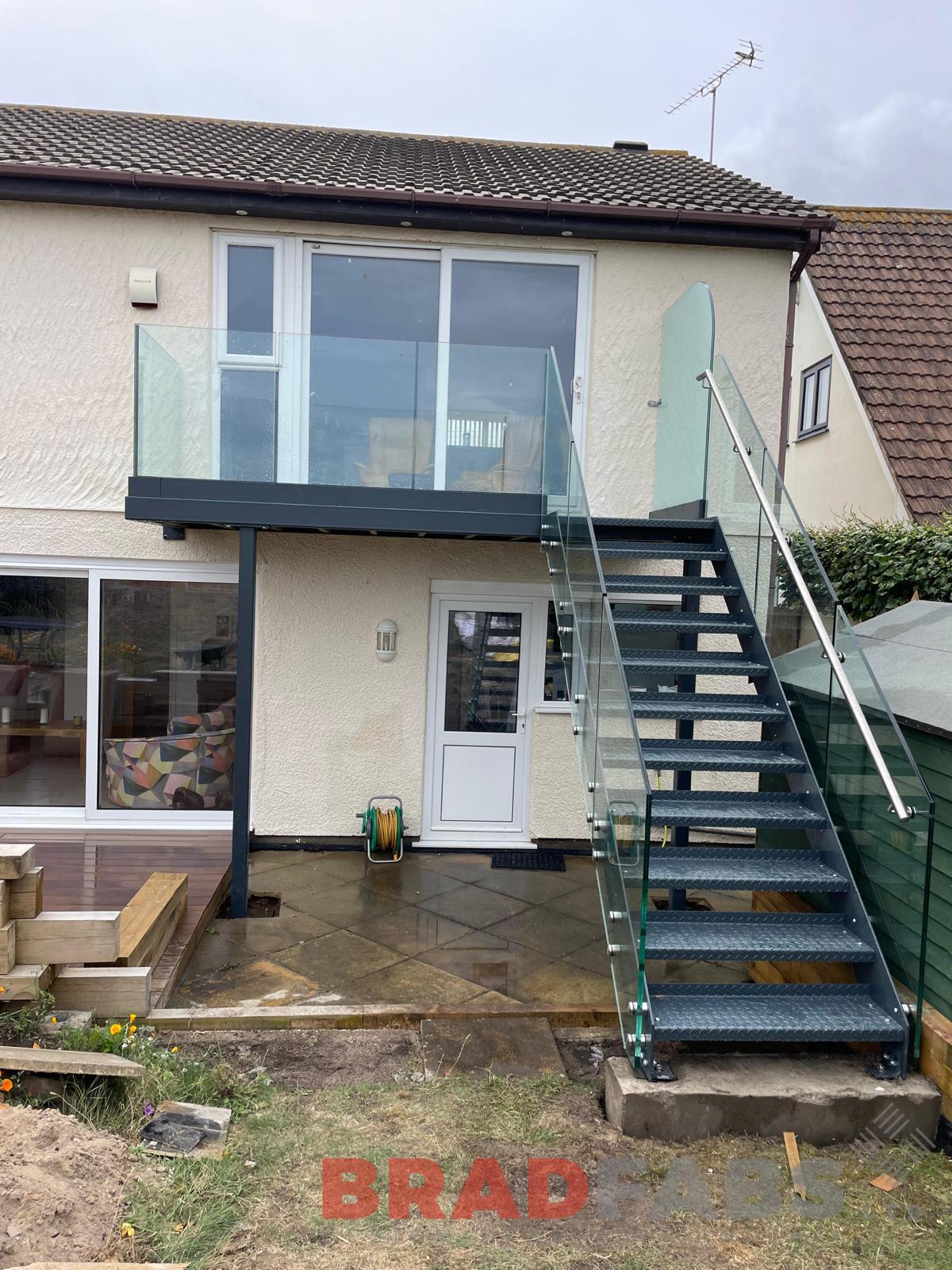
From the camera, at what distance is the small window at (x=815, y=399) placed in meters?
11.6

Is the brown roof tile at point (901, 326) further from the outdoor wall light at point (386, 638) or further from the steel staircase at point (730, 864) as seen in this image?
the outdoor wall light at point (386, 638)

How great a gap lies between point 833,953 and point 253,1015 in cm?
277

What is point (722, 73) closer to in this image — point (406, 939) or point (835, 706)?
point (835, 706)

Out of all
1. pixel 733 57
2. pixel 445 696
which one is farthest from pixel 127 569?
pixel 733 57

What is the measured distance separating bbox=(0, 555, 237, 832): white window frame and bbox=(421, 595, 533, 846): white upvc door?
1772 mm

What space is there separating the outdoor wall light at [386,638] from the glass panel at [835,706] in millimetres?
2687

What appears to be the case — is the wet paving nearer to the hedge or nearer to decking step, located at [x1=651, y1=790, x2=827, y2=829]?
decking step, located at [x1=651, y1=790, x2=827, y2=829]

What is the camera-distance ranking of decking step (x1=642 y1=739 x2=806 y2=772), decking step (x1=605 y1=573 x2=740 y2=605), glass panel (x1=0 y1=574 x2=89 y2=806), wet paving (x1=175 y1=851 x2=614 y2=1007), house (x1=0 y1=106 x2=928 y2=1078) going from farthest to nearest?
glass panel (x1=0 y1=574 x2=89 y2=806) < house (x1=0 y1=106 x2=928 y2=1078) < decking step (x1=605 y1=573 x2=740 y2=605) < wet paving (x1=175 y1=851 x2=614 y2=1007) < decking step (x1=642 y1=739 x2=806 y2=772)

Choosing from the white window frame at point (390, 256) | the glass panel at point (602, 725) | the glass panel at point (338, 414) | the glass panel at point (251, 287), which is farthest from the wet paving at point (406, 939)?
the glass panel at point (251, 287)

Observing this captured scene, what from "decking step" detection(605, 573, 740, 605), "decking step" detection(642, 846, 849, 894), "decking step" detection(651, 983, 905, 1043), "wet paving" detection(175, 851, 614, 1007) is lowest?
"wet paving" detection(175, 851, 614, 1007)

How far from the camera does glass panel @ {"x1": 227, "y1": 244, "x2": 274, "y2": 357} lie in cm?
731

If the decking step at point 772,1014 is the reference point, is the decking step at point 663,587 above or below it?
above

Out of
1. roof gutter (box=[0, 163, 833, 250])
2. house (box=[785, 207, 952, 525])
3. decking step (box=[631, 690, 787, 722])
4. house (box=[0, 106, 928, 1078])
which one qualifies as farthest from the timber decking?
house (box=[785, 207, 952, 525])

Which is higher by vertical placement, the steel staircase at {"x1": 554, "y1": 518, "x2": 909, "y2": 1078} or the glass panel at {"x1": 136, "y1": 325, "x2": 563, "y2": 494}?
the glass panel at {"x1": 136, "y1": 325, "x2": 563, "y2": 494}
